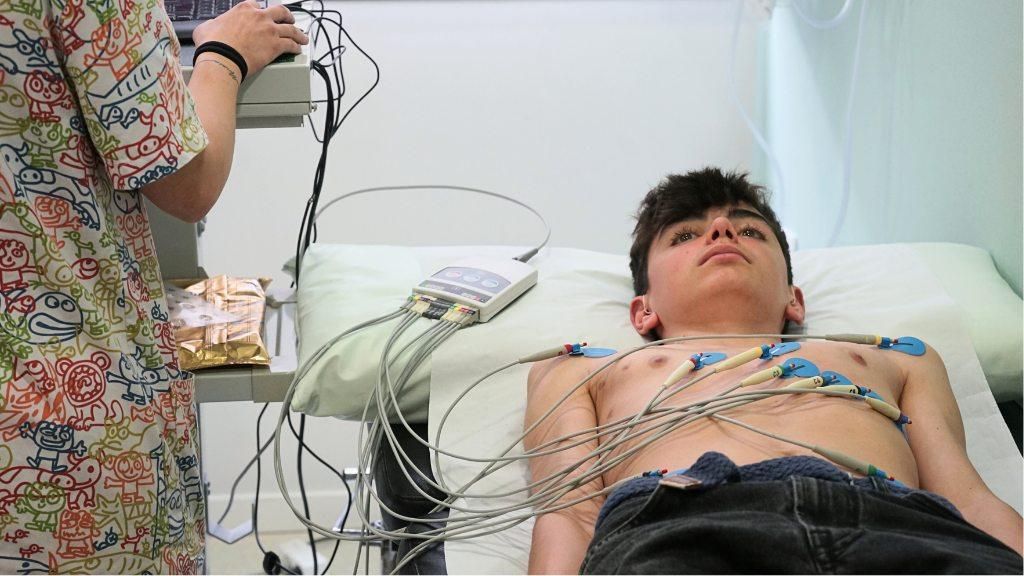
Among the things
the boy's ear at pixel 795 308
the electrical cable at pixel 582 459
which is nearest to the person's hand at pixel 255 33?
the electrical cable at pixel 582 459

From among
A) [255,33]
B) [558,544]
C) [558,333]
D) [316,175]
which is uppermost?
[255,33]

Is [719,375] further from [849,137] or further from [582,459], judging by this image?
[849,137]

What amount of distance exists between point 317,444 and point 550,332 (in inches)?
44.7

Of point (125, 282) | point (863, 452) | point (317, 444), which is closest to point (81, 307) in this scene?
point (125, 282)

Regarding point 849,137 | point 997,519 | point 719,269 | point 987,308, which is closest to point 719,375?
point 719,269

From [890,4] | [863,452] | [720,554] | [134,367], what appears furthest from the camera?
[890,4]

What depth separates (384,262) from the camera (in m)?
1.97

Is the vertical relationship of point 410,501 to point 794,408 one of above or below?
below

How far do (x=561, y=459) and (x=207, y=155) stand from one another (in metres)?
0.62

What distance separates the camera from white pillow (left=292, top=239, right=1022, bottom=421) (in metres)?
1.70

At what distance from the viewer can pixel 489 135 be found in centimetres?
274

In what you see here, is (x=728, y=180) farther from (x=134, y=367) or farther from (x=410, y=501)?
(x=134, y=367)

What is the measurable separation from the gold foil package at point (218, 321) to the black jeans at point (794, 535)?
2.12 ft

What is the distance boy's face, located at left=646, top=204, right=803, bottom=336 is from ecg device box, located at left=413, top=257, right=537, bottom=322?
22 cm
